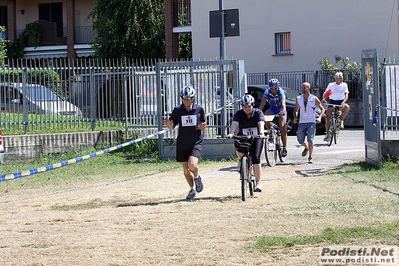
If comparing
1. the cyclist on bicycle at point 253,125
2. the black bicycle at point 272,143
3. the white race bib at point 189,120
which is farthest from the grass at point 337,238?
the black bicycle at point 272,143

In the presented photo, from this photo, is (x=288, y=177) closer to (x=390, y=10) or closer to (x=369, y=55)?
(x=369, y=55)

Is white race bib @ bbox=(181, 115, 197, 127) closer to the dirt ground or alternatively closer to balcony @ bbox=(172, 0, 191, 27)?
the dirt ground

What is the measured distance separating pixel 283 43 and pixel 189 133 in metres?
24.5

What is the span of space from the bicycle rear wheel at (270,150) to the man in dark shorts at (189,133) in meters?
3.83

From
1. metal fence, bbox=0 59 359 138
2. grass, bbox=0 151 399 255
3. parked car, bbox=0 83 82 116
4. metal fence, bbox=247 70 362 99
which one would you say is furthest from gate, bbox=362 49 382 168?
metal fence, bbox=247 70 362 99

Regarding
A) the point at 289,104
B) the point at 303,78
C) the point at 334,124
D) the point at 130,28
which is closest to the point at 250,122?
the point at 334,124

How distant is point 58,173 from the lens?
1712 cm

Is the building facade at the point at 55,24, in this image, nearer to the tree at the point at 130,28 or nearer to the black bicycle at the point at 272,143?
the tree at the point at 130,28

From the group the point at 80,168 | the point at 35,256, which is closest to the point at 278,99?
the point at 80,168

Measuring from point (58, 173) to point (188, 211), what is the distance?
21.8 ft

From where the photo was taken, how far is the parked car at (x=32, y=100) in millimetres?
19250

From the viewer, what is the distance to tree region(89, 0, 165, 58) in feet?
132

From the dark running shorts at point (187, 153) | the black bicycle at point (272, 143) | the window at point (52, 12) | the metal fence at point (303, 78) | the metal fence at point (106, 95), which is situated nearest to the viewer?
the dark running shorts at point (187, 153)

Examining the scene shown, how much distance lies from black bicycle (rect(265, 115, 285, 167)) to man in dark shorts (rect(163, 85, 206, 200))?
12.3ft
